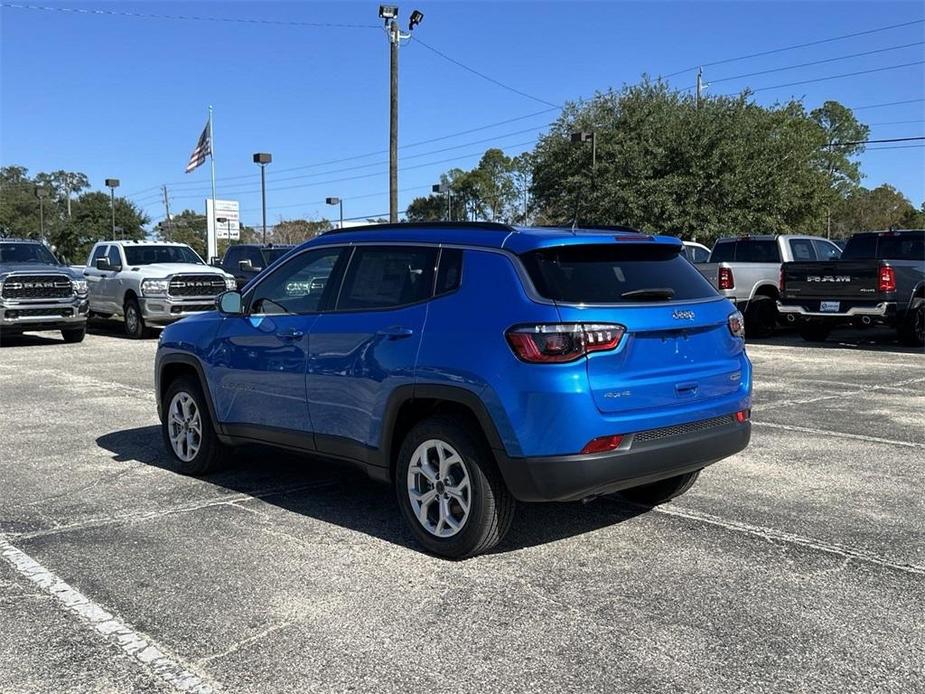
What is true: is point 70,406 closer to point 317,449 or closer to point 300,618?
point 317,449

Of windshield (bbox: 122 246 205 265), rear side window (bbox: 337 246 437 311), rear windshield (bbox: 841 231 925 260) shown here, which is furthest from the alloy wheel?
windshield (bbox: 122 246 205 265)

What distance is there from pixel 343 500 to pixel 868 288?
1154 centimetres

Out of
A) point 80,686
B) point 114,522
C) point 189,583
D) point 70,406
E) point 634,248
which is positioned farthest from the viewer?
point 70,406

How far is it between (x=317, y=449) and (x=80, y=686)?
2.21 metres

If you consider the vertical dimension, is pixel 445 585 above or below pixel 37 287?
below

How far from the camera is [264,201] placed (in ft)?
144

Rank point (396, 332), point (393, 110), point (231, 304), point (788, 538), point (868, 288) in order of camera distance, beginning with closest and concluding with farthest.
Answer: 1. point (396, 332)
2. point (788, 538)
3. point (231, 304)
4. point (868, 288)
5. point (393, 110)

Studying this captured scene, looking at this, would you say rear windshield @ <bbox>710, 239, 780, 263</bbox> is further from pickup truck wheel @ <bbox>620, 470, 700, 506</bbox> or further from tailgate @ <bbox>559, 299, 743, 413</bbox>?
tailgate @ <bbox>559, 299, 743, 413</bbox>

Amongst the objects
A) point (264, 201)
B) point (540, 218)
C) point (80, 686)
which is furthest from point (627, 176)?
point (80, 686)

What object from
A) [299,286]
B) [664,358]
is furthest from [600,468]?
[299,286]

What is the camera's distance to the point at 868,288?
46.8 ft

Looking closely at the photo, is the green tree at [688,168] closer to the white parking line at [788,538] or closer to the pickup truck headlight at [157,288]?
the pickup truck headlight at [157,288]

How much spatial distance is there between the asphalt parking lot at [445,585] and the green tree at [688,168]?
2956 cm

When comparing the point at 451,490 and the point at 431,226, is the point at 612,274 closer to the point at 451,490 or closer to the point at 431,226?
the point at 431,226
